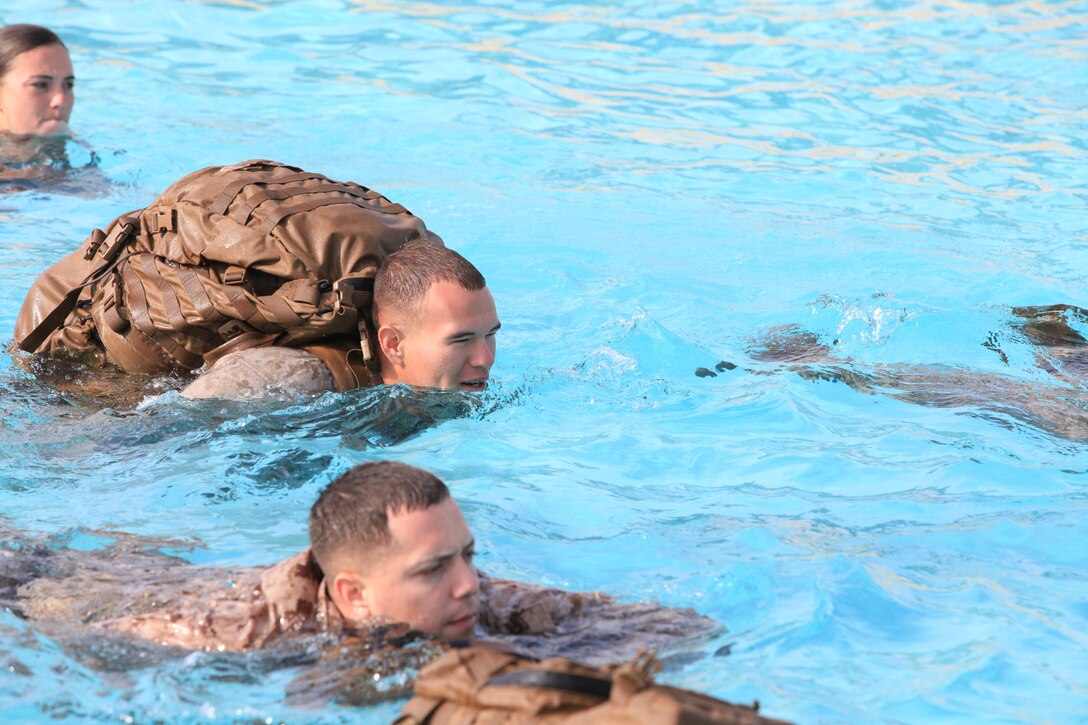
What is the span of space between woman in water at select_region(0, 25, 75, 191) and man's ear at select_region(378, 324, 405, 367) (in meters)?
4.84

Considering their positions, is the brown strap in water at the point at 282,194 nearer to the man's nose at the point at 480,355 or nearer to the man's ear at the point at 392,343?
the man's ear at the point at 392,343

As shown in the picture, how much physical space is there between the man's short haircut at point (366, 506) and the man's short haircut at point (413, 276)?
1891 millimetres

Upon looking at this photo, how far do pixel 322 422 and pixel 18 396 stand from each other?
54.7 inches

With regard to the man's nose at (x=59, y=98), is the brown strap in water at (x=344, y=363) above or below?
below

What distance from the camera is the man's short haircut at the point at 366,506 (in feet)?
11.9

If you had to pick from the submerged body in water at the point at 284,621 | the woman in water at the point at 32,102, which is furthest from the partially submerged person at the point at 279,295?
the woman in water at the point at 32,102

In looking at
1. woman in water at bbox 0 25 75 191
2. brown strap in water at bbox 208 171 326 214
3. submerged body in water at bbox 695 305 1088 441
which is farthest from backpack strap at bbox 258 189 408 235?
woman in water at bbox 0 25 75 191

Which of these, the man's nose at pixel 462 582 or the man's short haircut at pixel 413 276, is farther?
the man's short haircut at pixel 413 276

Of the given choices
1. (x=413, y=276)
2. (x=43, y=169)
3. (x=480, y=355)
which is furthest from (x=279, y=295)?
(x=43, y=169)

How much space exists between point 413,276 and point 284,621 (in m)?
2.10

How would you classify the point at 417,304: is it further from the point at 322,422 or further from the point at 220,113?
the point at 220,113

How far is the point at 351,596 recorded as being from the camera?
12.2ft

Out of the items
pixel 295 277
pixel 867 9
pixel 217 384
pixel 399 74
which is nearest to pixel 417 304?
pixel 295 277

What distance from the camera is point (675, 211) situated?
955 centimetres
